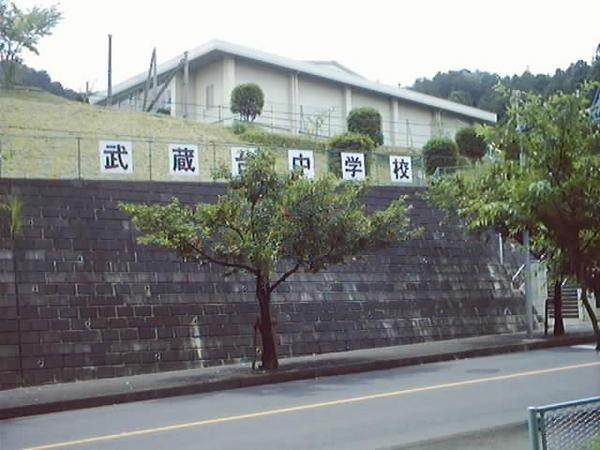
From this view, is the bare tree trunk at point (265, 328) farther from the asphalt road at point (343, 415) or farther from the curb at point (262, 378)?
the asphalt road at point (343, 415)

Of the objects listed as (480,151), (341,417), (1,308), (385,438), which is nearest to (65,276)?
(1,308)

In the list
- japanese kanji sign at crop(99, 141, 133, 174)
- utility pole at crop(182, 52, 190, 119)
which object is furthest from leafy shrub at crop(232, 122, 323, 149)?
japanese kanji sign at crop(99, 141, 133, 174)

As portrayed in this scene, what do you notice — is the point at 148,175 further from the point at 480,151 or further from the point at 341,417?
the point at 480,151

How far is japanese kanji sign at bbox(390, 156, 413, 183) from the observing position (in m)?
23.9

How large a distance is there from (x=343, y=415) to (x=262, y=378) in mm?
4253

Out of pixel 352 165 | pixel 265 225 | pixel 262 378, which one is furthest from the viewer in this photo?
pixel 352 165

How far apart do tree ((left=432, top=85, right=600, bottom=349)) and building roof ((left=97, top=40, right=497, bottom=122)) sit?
33.3 metres

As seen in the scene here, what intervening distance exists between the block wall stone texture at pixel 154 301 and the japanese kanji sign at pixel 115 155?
1538 mm

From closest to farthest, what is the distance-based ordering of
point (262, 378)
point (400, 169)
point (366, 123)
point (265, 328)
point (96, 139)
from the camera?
point (262, 378) < point (265, 328) < point (400, 169) < point (96, 139) < point (366, 123)

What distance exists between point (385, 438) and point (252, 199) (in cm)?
720

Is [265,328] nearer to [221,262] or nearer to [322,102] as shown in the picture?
[221,262]

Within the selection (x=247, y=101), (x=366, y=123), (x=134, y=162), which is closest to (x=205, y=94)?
(x=247, y=101)

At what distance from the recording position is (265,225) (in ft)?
46.7

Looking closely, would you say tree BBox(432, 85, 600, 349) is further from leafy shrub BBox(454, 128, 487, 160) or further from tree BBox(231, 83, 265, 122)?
leafy shrub BBox(454, 128, 487, 160)
